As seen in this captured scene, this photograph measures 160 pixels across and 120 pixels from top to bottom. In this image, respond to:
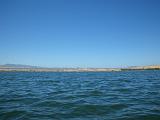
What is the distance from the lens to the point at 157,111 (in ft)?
36.3

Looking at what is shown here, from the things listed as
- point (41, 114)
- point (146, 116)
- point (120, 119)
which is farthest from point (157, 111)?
point (41, 114)

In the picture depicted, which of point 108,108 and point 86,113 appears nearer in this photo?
point 86,113

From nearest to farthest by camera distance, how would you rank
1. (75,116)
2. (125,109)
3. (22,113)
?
(75,116)
(22,113)
(125,109)

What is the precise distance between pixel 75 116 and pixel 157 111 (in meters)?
4.55

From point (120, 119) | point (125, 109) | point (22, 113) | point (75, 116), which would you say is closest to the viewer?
point (120, 119)

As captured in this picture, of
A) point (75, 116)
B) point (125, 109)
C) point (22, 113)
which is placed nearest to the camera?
point (75, 116)

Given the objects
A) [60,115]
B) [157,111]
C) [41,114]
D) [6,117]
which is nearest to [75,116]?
[60,115]

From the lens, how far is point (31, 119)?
974cm

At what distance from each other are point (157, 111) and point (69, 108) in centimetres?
506

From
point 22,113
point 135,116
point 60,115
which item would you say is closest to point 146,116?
point 135,116

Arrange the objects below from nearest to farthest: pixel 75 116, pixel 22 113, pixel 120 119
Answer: pixel 120 119, pixel 75 116, pixel 22 113

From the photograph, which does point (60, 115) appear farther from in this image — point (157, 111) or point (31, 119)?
point (157, 111)

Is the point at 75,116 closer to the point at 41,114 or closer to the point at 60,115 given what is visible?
the point at 60,115

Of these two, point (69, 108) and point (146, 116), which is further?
point (69, 108)
